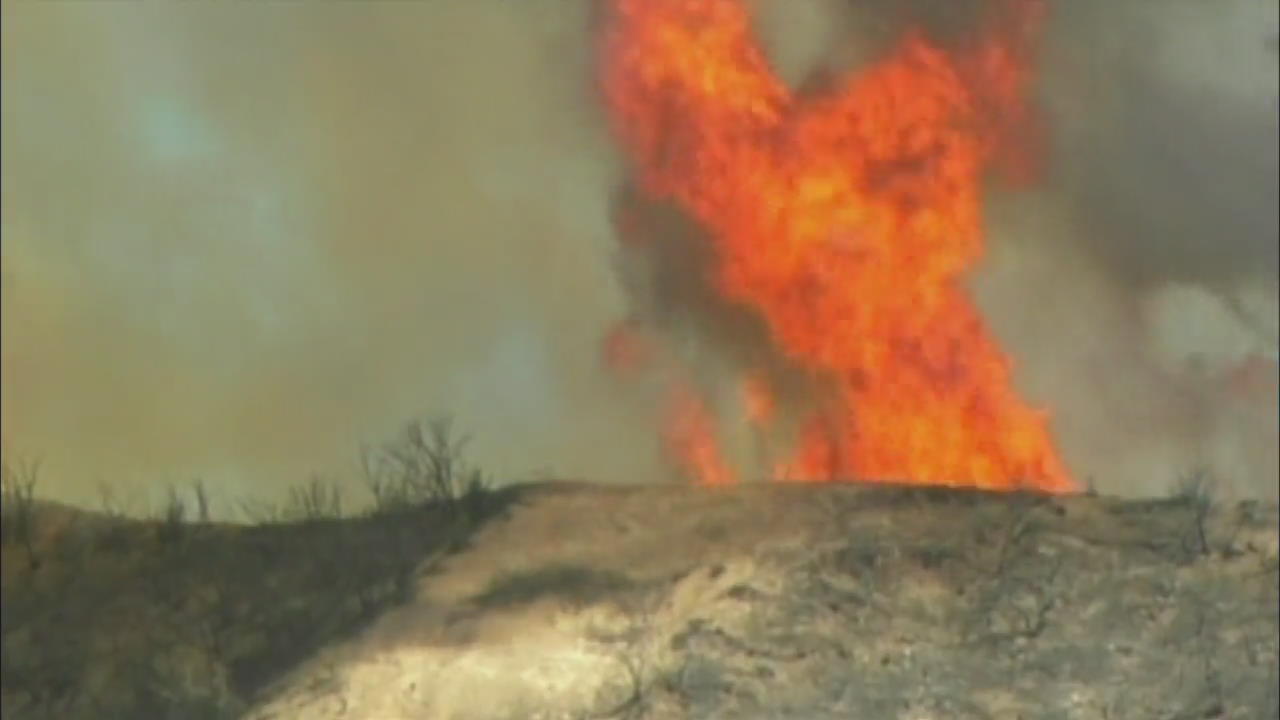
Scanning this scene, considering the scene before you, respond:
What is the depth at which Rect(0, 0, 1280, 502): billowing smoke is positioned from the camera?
196 cm

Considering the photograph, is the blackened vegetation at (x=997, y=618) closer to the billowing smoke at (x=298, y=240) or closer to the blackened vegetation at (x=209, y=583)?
the billowing smoke at (x=298, y=240)

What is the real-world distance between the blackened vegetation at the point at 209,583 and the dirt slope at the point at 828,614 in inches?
3.6

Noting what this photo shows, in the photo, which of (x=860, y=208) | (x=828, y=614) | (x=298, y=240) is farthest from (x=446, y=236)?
(x=828, y=614)

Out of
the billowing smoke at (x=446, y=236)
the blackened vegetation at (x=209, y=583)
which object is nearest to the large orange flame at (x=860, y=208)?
the billowing smoke at (x=446, y=236)

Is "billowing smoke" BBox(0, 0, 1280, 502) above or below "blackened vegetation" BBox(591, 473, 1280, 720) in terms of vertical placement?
above

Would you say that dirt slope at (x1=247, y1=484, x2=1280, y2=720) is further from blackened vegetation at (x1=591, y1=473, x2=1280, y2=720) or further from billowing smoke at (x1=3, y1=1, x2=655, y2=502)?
billowing smoke at (x1=3, y1=1, x2=655, y2=502)

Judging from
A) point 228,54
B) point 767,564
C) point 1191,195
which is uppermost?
point 228,54

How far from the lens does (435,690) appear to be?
2.34 meters

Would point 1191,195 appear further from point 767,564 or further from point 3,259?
point 3,259

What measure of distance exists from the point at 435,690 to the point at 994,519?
0.72 metres

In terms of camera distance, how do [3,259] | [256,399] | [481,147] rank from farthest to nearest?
[3,259], [256,399], [481,147]

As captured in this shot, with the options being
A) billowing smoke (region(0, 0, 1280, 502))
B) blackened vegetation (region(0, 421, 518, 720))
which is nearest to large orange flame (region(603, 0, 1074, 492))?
billowing smoke (region(0, 0, 1280, 502))

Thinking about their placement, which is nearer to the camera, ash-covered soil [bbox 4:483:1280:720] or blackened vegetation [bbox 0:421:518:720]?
ash-covered soil [bbox 4:483:1280:720]

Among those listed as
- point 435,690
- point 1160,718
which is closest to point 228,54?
point 435,690
